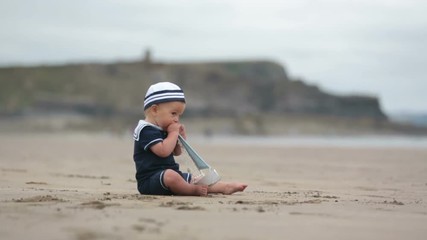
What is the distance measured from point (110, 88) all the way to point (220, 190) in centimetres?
6783

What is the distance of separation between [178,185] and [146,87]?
68089mm

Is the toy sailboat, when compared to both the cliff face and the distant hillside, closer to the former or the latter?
the distant hillside

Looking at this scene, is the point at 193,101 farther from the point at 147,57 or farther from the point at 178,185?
the point at 178,185

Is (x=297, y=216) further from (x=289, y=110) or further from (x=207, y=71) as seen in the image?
(x=207, y=71)

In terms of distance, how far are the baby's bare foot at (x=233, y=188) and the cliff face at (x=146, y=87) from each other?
55.1 metres

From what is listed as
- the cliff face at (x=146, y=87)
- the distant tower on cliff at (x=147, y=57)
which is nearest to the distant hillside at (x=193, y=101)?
the cliff face at (x=146, y=87)

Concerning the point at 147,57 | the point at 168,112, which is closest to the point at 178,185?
the point at 168,112

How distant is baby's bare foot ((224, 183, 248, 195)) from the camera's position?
4820 mm

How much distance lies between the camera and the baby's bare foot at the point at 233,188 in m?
4.82

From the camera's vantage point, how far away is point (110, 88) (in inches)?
2825

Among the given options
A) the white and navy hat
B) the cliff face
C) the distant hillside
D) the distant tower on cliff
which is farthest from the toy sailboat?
the distant tower on cliff

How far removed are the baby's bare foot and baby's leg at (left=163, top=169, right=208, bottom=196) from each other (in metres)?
0.25

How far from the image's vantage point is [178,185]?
15.3 ft

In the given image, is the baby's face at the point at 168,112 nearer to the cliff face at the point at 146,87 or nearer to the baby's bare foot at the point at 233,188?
the baby's bare foot at the point at 233,188
